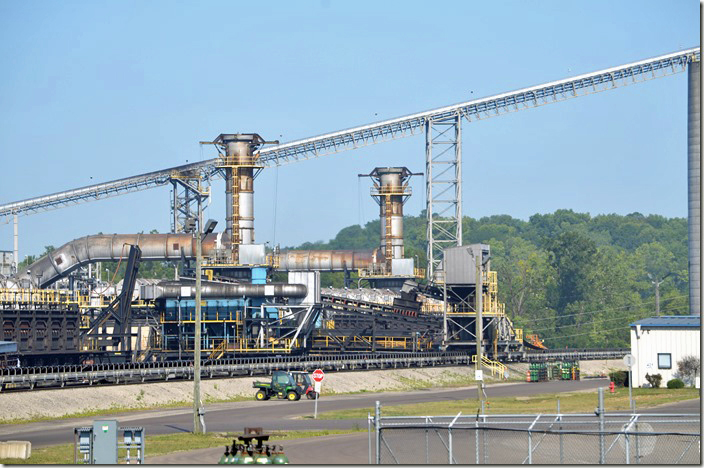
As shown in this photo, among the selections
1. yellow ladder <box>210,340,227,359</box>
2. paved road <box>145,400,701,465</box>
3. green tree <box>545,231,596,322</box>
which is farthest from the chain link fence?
green tree <box>545,231,596,322</box>

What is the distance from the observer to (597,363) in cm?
11300

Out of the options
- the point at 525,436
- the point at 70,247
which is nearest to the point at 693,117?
the point at 70,247

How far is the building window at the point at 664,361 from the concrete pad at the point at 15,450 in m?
44.5

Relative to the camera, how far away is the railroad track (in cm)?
6488

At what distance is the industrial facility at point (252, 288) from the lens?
296 ft

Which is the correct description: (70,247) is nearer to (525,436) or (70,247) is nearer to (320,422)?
(320,422)

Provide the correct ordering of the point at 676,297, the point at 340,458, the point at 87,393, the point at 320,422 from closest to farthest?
1. the point at 340,458
2. the point at 320,422
3. the point at 87,393
4. the point at 676,297

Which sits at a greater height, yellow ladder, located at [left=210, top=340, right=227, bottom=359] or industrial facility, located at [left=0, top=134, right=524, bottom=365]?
industrial facility, located at [left=0, top=134, right=524, bottom=365]

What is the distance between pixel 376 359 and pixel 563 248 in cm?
11244

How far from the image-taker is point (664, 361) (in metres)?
72.4

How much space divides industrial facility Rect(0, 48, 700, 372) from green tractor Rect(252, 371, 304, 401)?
13345 millimetres

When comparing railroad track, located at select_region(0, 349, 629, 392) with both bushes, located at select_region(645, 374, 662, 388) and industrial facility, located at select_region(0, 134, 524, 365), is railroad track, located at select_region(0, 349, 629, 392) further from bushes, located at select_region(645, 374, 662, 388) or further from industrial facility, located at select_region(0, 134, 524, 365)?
bushes, located at select_region(645, 374, 662, 388)

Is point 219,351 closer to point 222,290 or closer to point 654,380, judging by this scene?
point 222,290

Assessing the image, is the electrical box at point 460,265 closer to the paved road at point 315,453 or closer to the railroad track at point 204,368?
the railroad track at point 204,368
